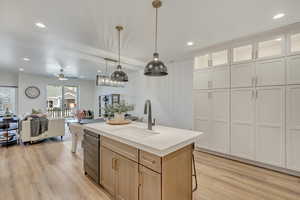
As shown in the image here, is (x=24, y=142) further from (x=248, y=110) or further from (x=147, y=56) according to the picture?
(x=248, y=110)

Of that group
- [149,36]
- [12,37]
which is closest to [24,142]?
[12,37]

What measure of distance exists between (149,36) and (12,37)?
2.87 meters

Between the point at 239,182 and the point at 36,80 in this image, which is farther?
the point at 36,80

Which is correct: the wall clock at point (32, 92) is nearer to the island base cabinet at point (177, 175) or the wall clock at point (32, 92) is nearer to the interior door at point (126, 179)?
the interior door at point (126, 179)

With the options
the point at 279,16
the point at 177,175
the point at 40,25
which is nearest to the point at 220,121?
the point at 279,16

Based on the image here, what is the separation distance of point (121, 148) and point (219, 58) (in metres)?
3.34

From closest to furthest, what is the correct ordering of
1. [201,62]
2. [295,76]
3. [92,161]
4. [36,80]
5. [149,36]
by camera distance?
[92,161]
[295,76]
[149,36]
[201,62]
[36,80]

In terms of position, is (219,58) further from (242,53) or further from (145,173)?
(145,173)

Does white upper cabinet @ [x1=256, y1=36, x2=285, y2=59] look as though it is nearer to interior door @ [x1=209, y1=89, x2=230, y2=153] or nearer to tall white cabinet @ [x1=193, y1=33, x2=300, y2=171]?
tall white cabinet @ [x1=193, y1=33, x2=300, y2=171]

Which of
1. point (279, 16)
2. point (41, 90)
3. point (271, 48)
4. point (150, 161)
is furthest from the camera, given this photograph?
point (41, 90)

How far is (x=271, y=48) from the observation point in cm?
289

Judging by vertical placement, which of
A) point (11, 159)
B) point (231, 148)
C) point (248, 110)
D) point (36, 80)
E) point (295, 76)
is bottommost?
point (11, 159)

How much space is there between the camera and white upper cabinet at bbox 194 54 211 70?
3809 mm

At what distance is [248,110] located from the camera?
3.03 meters
